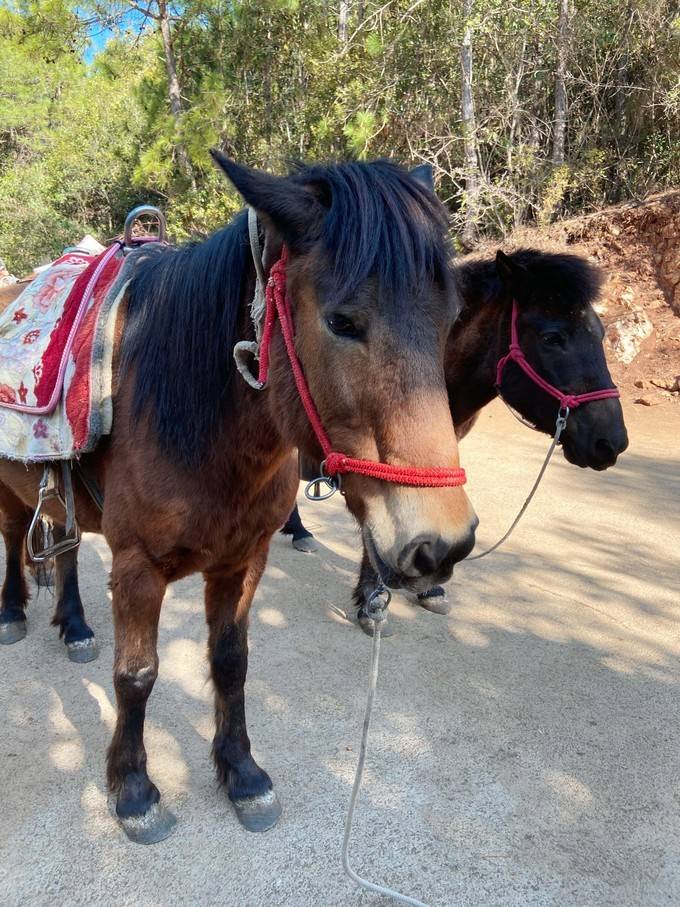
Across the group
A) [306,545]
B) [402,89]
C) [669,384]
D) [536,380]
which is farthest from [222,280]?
[402,89]

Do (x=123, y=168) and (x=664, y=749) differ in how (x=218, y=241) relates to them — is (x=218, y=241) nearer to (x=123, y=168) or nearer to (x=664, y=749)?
(x=664, y=749)

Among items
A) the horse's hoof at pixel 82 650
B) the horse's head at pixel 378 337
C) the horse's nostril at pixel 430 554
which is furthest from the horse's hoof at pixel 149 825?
the horse's nostril at pixel 430 554

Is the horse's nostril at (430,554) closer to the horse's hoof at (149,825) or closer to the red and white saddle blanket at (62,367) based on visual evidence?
the red and white saddle blanket at (62,367)

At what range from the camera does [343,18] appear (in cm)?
1325

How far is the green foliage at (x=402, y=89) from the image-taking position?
36.8ft

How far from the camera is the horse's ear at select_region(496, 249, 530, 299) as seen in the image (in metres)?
3.26

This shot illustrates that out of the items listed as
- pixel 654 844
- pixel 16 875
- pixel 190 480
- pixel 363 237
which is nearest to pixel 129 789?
pixel 16 875

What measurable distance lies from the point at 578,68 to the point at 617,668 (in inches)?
477

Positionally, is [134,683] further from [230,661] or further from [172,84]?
[172,84]

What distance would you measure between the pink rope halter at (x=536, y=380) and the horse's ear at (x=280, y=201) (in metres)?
2.07

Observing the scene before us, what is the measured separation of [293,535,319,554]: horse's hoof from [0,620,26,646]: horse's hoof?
195cm

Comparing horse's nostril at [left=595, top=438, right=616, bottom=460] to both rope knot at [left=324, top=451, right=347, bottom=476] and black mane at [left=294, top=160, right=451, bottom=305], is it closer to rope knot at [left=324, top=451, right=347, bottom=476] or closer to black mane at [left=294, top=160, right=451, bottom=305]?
black mane at [left=294, top=160, right=451, bottom=305]

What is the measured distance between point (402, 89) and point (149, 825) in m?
12.9

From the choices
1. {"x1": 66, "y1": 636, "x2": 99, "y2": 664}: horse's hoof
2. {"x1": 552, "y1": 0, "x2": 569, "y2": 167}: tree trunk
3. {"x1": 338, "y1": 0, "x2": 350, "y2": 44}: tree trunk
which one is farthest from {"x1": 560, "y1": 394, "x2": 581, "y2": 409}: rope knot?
{"x1": 338, "y1": 0, "x2": 350, "y2": 44}: tree trunk
